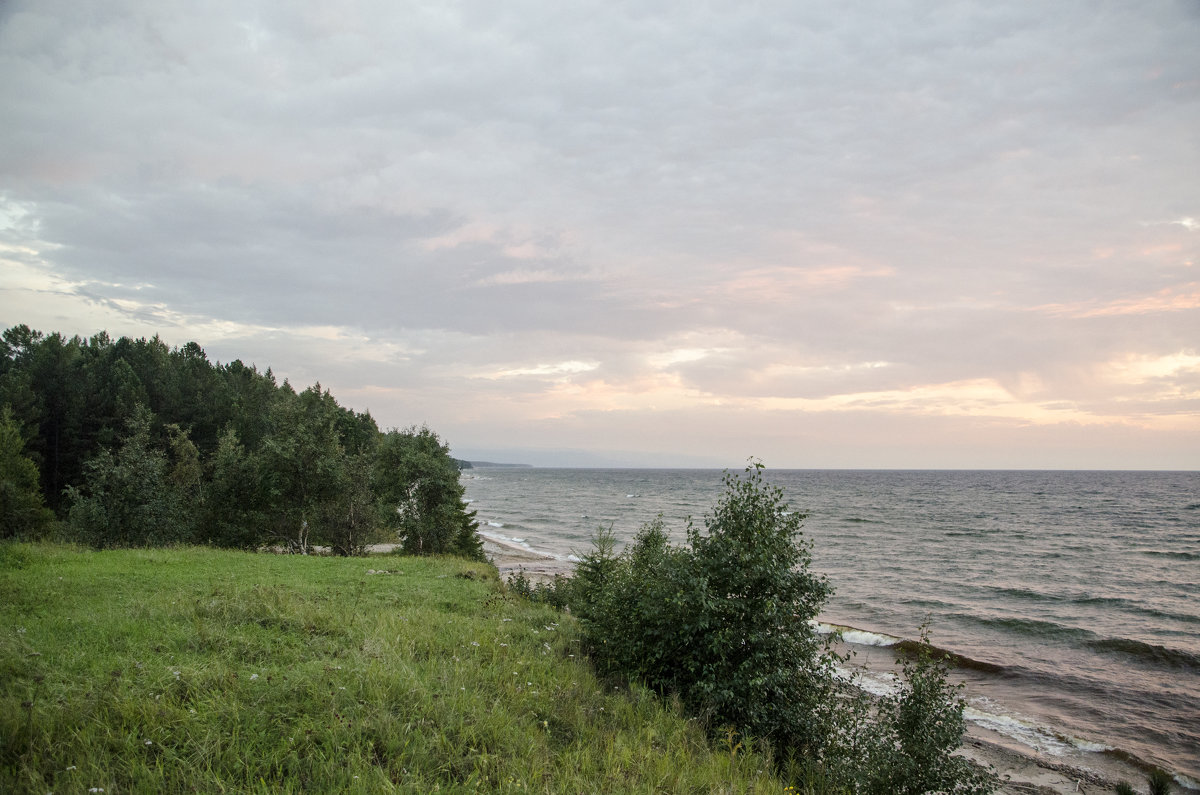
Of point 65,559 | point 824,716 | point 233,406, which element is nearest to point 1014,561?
point 824,716

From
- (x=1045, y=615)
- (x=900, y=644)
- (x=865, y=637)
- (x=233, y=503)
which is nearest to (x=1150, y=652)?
(x=1045, y=615)

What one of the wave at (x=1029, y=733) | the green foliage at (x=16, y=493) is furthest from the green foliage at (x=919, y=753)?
the green foliage at (x=16, y=493)

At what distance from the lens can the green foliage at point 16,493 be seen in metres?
33.0

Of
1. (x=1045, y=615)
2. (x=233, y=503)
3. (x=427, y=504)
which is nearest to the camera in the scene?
(x=1045, y=615)

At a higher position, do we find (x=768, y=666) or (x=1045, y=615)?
(x=768, y=666)

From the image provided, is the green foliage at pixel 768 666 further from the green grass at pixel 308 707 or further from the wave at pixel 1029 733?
the wave at pixel 1029 733

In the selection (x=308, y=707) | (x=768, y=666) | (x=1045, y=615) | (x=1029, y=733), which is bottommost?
(x=1045, y=615)

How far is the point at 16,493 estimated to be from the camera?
1319 inches

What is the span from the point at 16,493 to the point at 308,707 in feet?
132

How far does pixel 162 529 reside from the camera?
88.9 ft

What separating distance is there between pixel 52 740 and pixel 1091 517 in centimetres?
9156

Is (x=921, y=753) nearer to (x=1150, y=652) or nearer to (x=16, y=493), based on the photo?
(x=1150, y=652)

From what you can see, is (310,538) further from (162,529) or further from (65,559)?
(65,559)

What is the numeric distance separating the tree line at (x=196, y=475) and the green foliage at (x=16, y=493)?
0.08m
